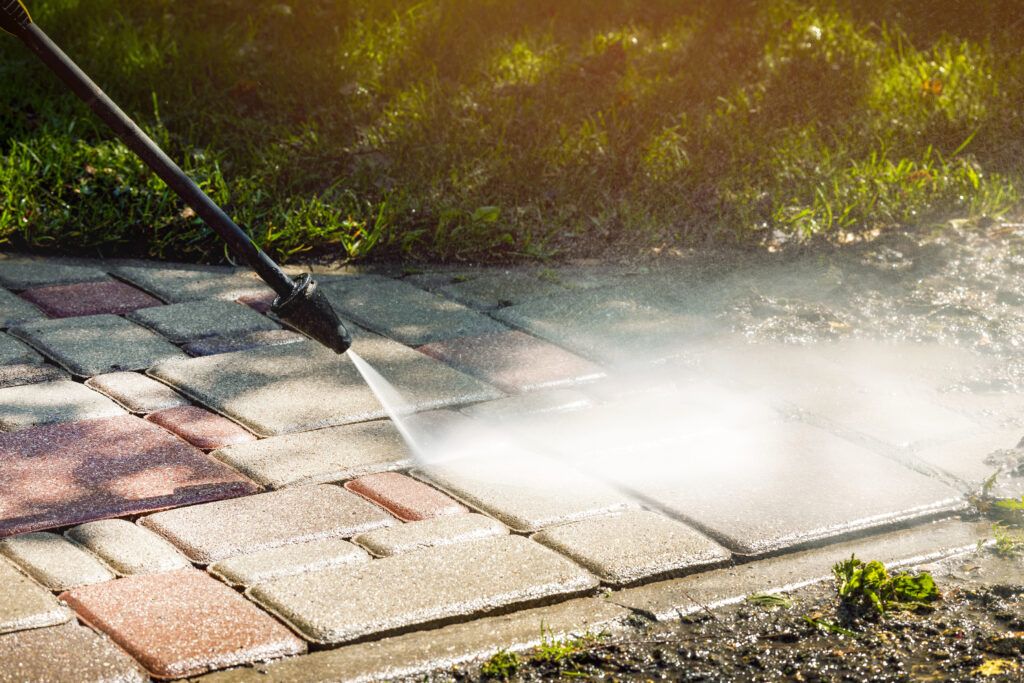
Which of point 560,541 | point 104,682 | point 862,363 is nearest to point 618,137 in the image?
point 862,363

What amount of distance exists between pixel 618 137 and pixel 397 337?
194 cm

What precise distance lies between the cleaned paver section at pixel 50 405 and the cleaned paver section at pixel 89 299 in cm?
57

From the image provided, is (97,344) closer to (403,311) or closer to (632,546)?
(403,311)

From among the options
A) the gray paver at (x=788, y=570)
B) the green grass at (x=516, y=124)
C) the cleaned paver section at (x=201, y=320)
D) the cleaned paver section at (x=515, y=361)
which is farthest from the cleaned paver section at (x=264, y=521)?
the green grass at (x=516, y=124)

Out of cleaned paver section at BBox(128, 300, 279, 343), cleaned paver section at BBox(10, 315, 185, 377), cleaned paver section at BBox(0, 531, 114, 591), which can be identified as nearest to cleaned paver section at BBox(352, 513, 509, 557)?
cleaned paver section at BBox(0, 531, 114, 591)

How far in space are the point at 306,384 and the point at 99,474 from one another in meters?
0.67

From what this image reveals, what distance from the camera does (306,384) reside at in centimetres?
294

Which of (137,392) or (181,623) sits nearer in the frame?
(181,623)

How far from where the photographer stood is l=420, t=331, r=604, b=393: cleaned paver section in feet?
10.0

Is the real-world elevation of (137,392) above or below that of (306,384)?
below

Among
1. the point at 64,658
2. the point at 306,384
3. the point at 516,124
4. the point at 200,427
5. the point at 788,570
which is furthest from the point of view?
the point at 516,124

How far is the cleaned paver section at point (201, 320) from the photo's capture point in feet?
10.6

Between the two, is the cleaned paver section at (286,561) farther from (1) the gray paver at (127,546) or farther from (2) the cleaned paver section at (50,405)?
(2) the cleaned paver section at (50,405)

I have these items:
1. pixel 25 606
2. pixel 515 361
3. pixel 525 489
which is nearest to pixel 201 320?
pixel 515 361
